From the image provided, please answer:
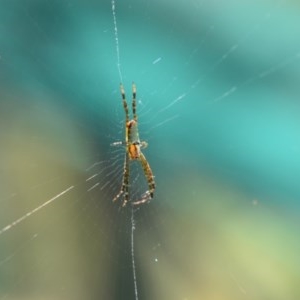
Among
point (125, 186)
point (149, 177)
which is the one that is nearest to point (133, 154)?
point (125, 186)

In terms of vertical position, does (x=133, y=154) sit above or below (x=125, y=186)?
above

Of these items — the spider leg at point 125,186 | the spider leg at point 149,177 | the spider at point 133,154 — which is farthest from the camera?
the spider leg at point 149,177

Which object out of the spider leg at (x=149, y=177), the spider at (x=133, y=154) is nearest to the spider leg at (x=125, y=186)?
the spider at (x=133, y=154)

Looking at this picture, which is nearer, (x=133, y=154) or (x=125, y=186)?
(x=133, y=154)

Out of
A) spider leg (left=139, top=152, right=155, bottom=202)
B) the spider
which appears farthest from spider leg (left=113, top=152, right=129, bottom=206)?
spider leg (left=139, top=152, right=155, bottom=202)

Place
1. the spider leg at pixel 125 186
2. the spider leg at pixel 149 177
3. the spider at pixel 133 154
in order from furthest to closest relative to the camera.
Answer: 1. the spider leg at pixel 149 177
2. the spider leg at pixel 125 186
3. the spider at pixel 133 154

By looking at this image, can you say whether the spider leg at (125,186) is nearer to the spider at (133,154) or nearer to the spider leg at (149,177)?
the spider at (133,154)

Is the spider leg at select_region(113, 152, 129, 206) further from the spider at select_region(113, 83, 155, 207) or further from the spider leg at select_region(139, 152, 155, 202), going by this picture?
the spider leg at select_region(139, 152, 155, 202)

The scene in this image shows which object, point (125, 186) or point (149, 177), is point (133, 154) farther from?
point (149, 177)
